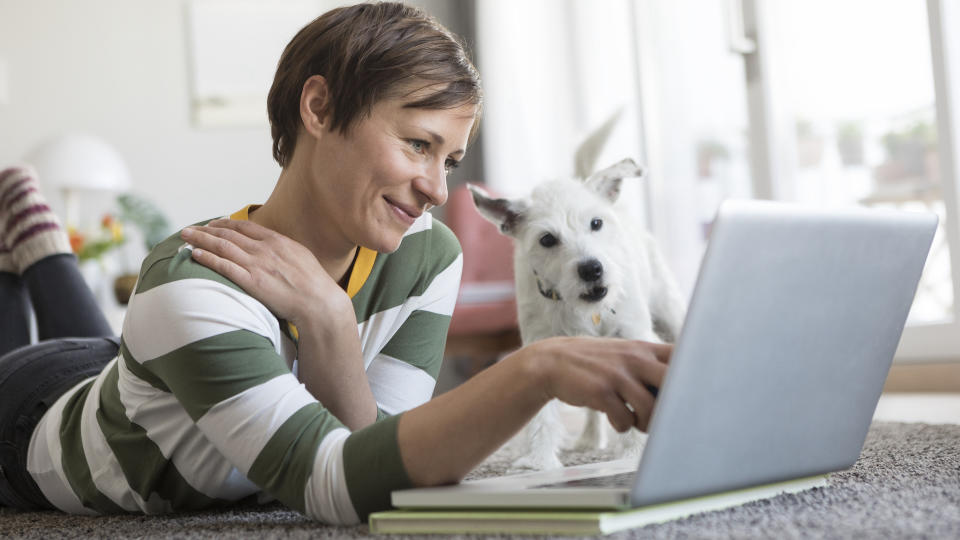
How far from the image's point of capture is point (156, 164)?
4988 millimetres

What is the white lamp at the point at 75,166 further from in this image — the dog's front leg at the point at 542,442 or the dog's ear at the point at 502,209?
the dog's front leg at the point at 542,442

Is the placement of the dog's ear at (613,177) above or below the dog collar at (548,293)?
above

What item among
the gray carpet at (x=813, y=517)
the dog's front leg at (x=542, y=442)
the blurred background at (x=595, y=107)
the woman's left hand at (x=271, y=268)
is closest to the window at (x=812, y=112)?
the blurred background at (x=595, y=107)

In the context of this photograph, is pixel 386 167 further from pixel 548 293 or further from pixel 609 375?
pixel 548 293

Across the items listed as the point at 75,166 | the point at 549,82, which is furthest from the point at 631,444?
the point at 75,166

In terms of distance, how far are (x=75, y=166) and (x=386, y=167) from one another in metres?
3.82

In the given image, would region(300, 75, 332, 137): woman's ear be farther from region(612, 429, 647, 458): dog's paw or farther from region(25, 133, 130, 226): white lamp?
region(25, 133, 130, 226): white lamp

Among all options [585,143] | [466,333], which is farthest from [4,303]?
[466,333]

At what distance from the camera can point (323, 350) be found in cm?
104

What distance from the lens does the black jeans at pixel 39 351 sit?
4.39ft

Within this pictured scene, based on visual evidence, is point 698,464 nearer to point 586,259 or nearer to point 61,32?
point 586,259

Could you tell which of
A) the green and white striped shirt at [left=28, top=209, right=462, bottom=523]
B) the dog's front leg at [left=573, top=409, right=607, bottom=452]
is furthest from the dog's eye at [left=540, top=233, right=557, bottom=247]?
the green and white striped shirt at [left=28, top=209, right=462, bottom=523]

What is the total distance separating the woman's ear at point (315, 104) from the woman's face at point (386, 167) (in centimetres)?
2

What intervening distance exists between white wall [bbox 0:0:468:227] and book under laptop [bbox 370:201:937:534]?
448 cm
